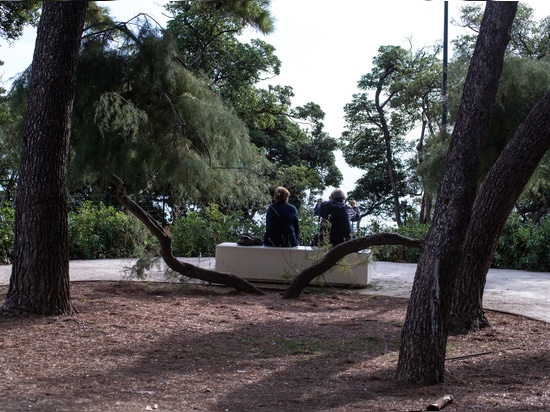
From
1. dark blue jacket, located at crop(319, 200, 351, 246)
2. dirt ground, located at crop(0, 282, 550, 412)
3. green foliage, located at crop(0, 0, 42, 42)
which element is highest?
green foliage, located at crop(0, 0, 42, 42)

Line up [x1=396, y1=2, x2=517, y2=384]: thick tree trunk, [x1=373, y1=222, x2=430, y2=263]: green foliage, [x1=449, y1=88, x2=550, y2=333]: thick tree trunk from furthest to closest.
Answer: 1. [x1=373, y1=222, x2=430, y2=263]: green foliage
2. [x1=449, y1=88, x2=550, y2=333]: thick tree trunk
3. [x1=396, y1=2, x2=517, y2=384]: thick tree trunk

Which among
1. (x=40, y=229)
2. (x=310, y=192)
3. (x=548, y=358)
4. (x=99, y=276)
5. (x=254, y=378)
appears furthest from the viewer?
(x=310, y=192)

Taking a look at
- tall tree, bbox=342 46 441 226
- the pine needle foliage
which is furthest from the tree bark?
tall tree, bbox=342 46 441 226

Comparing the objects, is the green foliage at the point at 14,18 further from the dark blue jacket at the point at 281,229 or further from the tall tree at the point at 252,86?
the dark blue jacket at the point at 281,229

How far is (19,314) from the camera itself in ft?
23.3

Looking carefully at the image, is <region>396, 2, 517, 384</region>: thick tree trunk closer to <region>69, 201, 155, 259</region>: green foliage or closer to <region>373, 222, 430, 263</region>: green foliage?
<region>69, 201, 155, 259</region>: green foliage

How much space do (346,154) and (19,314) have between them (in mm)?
21439

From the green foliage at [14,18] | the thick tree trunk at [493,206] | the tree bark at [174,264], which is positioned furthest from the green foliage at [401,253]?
the green foliage at [14,18]

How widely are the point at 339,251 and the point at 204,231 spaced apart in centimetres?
686

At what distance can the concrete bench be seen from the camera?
10.0 metres

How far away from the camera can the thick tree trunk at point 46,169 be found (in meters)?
7.02

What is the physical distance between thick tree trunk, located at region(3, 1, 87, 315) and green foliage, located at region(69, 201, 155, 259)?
6662 millimetres

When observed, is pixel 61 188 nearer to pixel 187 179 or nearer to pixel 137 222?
pixel 187 179

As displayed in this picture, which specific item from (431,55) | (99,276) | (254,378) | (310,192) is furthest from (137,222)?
(431,55)
